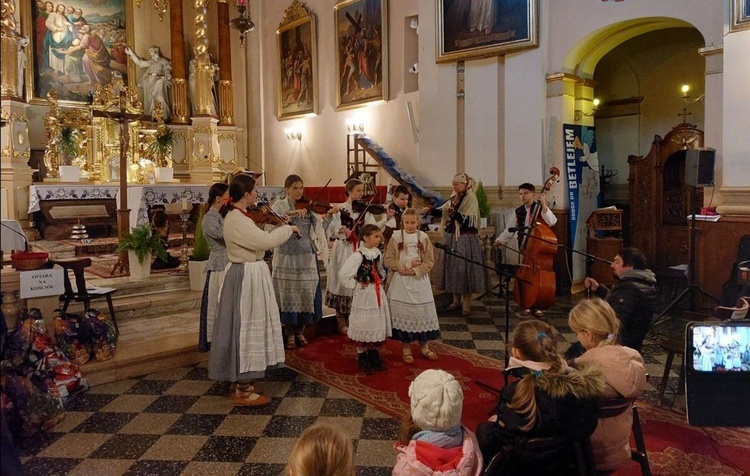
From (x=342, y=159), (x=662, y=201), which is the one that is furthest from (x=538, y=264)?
(x=342, y=159)

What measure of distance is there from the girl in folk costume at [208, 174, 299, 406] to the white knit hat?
6.84 feet

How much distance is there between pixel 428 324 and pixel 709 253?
12.1ft

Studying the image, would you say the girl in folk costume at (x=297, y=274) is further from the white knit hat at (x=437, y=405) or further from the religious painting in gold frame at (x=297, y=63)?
the religious painting in gold frame at (x=297, y=63)

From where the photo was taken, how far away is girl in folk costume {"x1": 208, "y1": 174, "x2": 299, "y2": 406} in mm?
3990

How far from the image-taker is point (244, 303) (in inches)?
159

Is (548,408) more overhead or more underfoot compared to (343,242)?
more underfoot

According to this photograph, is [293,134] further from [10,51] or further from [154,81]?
[10,51]

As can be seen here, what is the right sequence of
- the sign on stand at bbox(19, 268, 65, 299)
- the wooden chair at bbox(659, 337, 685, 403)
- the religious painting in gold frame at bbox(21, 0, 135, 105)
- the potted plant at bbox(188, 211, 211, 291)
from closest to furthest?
the wooden chair at bbox(659, 337, 685, 403), the sign on stand at bbox(19, 268, 65, 299), the potted plant at bbox(188, 211, 211, 291), the religious painting in gold frame at bbox(21, 0, 135, 105)

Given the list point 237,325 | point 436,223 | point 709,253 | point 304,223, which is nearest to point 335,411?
point 237,325

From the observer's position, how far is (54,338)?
14.9 feet

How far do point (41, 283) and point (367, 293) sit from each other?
2409mm

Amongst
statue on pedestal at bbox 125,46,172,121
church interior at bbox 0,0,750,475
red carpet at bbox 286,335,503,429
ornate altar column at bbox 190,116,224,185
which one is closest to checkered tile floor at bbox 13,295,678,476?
church interior at bbox 0,0,750,475

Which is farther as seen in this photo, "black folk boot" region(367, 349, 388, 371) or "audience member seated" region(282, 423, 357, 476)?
"black folk boot" region(367, 349, 388, 371)

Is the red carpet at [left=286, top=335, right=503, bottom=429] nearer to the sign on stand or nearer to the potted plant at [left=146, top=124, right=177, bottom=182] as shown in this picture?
the sign on stand
